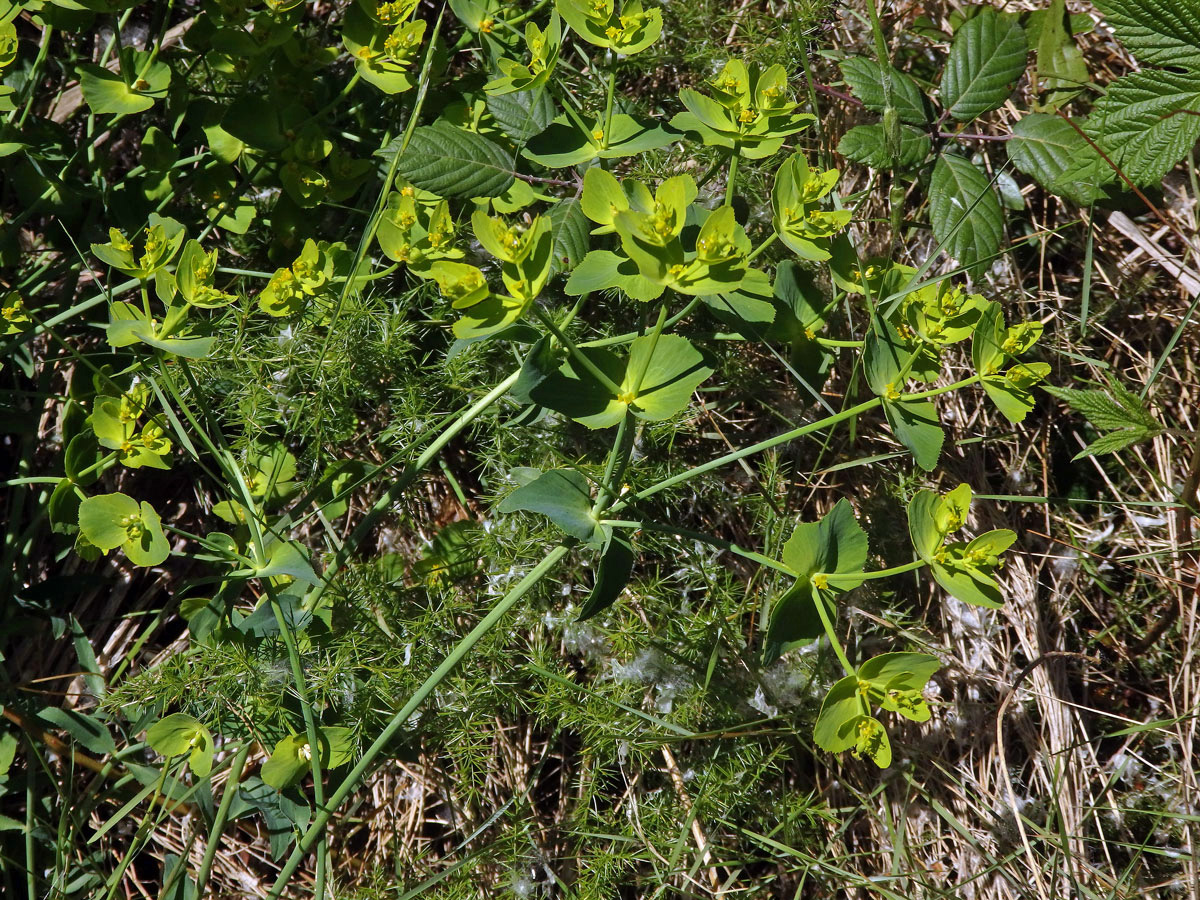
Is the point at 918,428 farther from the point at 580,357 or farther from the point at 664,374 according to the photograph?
the point at 580,357

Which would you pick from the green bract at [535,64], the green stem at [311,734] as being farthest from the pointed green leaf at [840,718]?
the green bract at [535,64]

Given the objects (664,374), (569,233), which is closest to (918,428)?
(664,374)

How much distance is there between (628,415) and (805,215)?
376mm

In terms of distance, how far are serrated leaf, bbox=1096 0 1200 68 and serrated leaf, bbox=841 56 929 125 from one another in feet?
0.99

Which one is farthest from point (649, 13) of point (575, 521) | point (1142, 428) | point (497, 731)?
point (497, 731)

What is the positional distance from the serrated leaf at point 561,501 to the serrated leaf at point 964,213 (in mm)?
775

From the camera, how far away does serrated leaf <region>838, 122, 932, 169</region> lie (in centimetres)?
150

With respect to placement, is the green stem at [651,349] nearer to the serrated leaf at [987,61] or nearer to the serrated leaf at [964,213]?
the serrated leaf at [964,213]

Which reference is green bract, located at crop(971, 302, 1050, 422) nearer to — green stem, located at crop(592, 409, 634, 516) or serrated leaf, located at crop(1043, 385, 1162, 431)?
Answer: serrated leaf, located at crop(1043, 385, 1162, 431)

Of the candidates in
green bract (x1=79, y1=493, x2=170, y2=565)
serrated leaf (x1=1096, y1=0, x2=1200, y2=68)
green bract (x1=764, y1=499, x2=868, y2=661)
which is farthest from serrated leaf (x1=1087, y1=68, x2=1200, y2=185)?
green bract (x1=79, y1=493, x2=170, y2=565)

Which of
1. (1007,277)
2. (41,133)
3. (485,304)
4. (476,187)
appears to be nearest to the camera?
(485,304)

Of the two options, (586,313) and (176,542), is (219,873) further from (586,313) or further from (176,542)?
(586,313)

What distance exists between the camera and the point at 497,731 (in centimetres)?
154

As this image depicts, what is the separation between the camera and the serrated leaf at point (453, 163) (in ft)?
4.68
